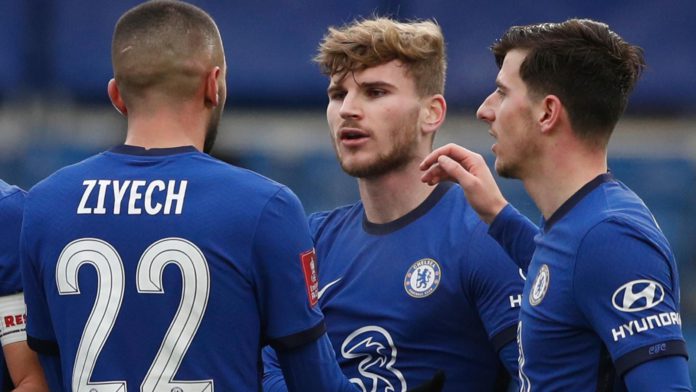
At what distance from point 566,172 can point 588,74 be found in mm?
281

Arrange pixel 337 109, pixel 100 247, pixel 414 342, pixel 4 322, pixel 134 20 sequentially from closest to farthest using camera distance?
pixel 100 247 → pixel 134 20 → pixel 4 322 → pixel 414 342 → pixel 337 109

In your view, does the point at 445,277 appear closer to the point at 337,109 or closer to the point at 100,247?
the point at 337,109

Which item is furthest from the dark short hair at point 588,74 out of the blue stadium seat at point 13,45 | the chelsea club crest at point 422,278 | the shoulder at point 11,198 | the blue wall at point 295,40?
the blue stadium seat at point 13,45

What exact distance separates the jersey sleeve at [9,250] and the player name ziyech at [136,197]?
607mm

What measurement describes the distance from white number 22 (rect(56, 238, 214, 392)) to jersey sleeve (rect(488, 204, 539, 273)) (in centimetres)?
103

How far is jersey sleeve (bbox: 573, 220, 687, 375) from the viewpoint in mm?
2871

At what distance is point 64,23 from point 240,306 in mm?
7160

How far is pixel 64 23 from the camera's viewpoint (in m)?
9.70

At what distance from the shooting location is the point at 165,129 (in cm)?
318

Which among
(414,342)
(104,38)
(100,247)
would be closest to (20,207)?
(100,247)

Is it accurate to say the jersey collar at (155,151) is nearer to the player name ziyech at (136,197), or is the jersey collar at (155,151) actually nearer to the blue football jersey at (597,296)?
the player name ziyech at (136,197)

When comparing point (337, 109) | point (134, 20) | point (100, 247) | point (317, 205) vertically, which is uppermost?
point (134, 20)

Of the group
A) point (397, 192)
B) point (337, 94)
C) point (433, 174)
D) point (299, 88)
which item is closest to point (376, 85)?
point (337, 94)

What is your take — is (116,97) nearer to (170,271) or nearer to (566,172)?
(170,271)
